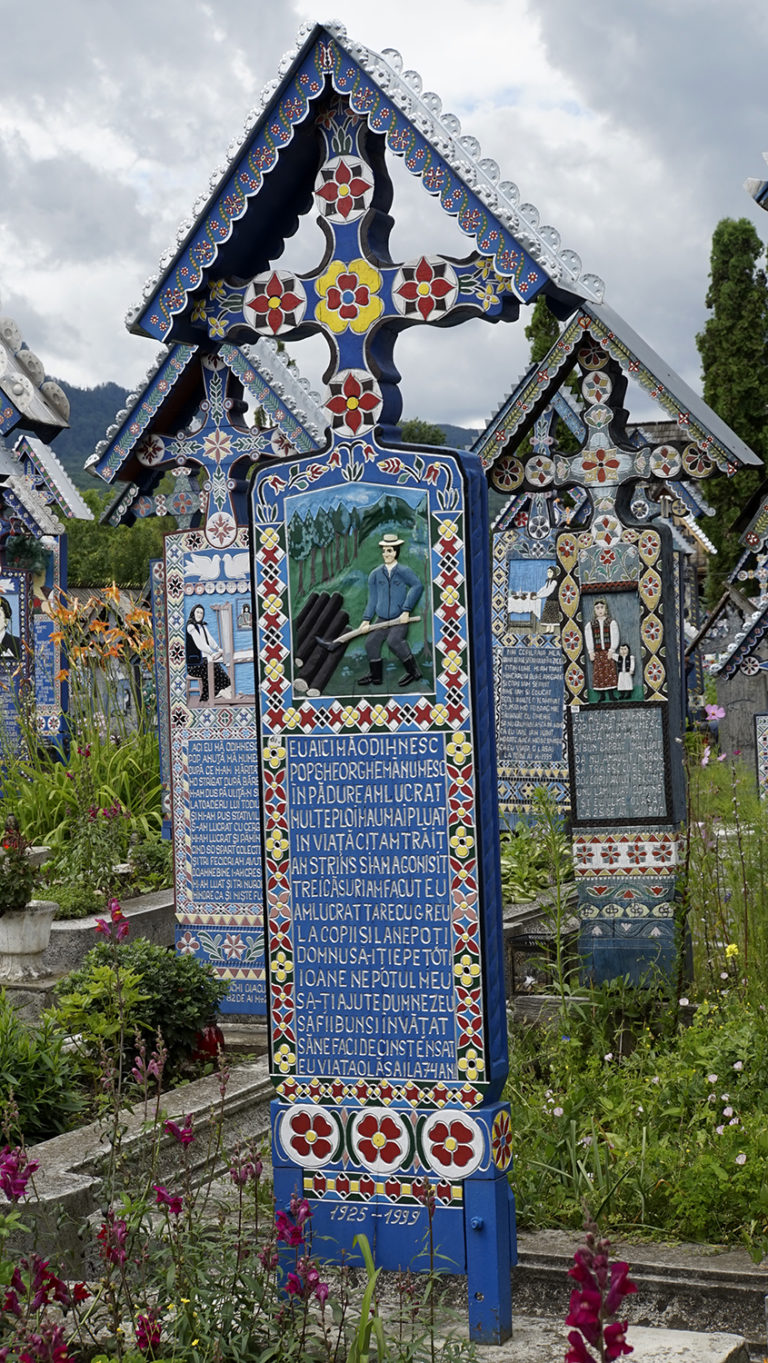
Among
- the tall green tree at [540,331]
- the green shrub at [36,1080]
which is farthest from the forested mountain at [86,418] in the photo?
the green shrub at [36,1080]

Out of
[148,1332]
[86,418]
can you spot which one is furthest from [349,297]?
[86,418]

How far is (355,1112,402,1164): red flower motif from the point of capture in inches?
182

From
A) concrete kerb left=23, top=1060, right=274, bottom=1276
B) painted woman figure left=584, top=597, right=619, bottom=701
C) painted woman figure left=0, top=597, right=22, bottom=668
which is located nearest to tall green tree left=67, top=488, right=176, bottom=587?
painted woman figure left=0, top=597, right=22, bottom=668

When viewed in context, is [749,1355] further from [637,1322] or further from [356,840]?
[356,840]

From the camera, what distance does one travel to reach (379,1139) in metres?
4.64

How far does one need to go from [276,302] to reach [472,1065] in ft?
8.54

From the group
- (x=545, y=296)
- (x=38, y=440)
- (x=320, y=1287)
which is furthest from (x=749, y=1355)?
(x=38, y=440)

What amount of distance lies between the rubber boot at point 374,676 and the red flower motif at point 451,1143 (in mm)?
1367

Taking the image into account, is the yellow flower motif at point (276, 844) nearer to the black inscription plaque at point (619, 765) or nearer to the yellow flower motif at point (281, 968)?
Answer: the yellow flower motif at point (281, 968)

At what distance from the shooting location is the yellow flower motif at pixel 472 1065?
452cm

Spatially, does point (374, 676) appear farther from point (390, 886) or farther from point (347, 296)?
point (347, 296)

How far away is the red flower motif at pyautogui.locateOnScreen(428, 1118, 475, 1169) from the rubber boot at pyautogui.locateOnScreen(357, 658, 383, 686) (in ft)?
4.49

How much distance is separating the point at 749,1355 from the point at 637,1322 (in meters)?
0.51

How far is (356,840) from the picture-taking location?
4.70 meters
